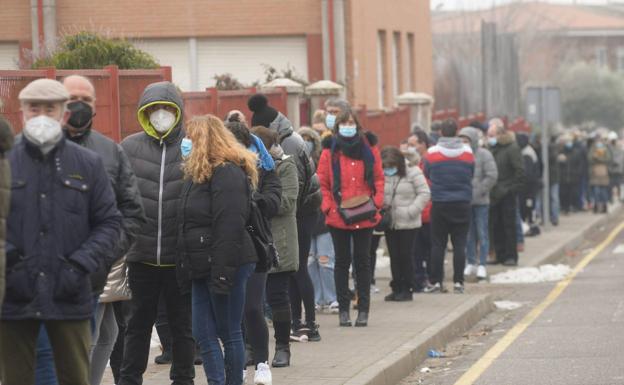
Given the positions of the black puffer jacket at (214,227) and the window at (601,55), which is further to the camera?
the window at (601,55)

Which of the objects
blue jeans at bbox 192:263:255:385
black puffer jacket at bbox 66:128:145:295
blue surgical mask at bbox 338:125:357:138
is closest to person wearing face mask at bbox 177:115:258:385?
blue jeans at bbox 192:263:255:385

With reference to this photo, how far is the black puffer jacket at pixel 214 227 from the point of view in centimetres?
814

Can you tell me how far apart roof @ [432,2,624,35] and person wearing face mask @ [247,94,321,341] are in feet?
154

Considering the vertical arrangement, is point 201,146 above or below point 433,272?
above

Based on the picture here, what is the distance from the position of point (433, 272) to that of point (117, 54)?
4212 millimetres

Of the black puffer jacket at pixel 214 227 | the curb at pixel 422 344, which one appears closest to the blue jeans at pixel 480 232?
the curb at pixel 422 344

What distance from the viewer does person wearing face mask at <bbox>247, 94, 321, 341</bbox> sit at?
10.9 meters

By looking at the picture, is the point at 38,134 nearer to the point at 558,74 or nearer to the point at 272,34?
the point at 272,34

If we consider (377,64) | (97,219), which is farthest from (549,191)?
(97,219)

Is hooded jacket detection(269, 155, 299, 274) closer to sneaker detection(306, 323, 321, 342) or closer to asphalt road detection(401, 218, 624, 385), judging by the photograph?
asphalt road detection(401, 218, 624, 385)

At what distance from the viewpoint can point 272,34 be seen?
28125 millimetres

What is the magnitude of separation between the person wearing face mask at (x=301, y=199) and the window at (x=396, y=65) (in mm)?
21535

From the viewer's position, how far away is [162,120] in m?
8.43

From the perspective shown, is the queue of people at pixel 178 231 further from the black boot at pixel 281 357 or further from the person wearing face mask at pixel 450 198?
the person wearing face mask at pixel 450 198
